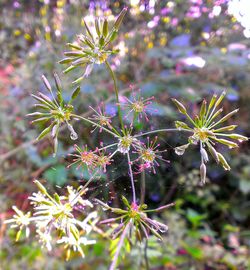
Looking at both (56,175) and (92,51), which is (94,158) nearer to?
(92,51)

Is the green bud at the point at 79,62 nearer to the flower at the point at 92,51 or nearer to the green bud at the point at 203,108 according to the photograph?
the flower at the point at 92,51

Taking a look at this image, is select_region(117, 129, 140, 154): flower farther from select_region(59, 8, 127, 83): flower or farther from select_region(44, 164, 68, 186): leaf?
select_region(44, 164, 68, 186): leaf

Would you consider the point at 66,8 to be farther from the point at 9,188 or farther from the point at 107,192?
the point at 107,192

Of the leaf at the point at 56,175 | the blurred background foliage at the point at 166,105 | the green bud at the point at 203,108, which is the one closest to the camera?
the green bud at the point at 203,108

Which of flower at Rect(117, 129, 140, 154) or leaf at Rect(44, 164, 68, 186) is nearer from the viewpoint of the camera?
flower at Rect(117, 129, 140, 154)

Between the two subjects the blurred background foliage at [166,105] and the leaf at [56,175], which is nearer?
the leaf at [56,175]

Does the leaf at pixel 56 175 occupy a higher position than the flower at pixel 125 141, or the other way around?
the leaf at pixel 56 175

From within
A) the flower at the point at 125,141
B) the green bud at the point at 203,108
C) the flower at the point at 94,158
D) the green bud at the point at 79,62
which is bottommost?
the flower at the point at 94,158

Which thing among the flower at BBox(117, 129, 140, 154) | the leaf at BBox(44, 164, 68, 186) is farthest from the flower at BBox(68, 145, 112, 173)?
the leaf at BBox(44, 164, 68, 186)

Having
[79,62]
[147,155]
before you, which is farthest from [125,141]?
[79,62]

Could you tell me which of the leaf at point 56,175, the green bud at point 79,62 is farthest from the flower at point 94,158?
the leaf at point 56,175
